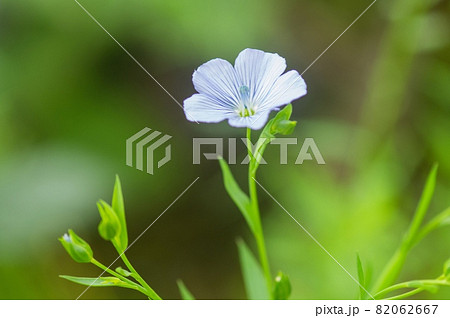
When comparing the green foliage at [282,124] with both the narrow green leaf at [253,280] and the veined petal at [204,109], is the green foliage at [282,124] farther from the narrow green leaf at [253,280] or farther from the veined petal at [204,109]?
the narrow green leaf at [253,280]

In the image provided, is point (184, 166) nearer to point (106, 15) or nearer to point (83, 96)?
point (83, 96)

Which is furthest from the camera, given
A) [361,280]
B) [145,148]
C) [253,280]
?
[145,148]

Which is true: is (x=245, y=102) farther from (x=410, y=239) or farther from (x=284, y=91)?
(x=410, y=239)

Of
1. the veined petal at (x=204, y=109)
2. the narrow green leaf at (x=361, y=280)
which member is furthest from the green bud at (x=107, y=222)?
the narrow green leaf at (x=361, y=280)

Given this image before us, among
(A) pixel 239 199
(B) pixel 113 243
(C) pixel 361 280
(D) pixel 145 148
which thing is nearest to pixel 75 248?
(B) pixel 113 243

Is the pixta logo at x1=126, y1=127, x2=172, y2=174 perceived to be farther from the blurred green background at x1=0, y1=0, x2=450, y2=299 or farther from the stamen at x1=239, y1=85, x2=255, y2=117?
the stamen at x1=239, y1=85, x2=255, y2=117

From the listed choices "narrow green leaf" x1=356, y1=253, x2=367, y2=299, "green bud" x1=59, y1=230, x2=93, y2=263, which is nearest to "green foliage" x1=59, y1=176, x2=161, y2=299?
"green bud" x1=59, y1=230, x2=93, y2=263
